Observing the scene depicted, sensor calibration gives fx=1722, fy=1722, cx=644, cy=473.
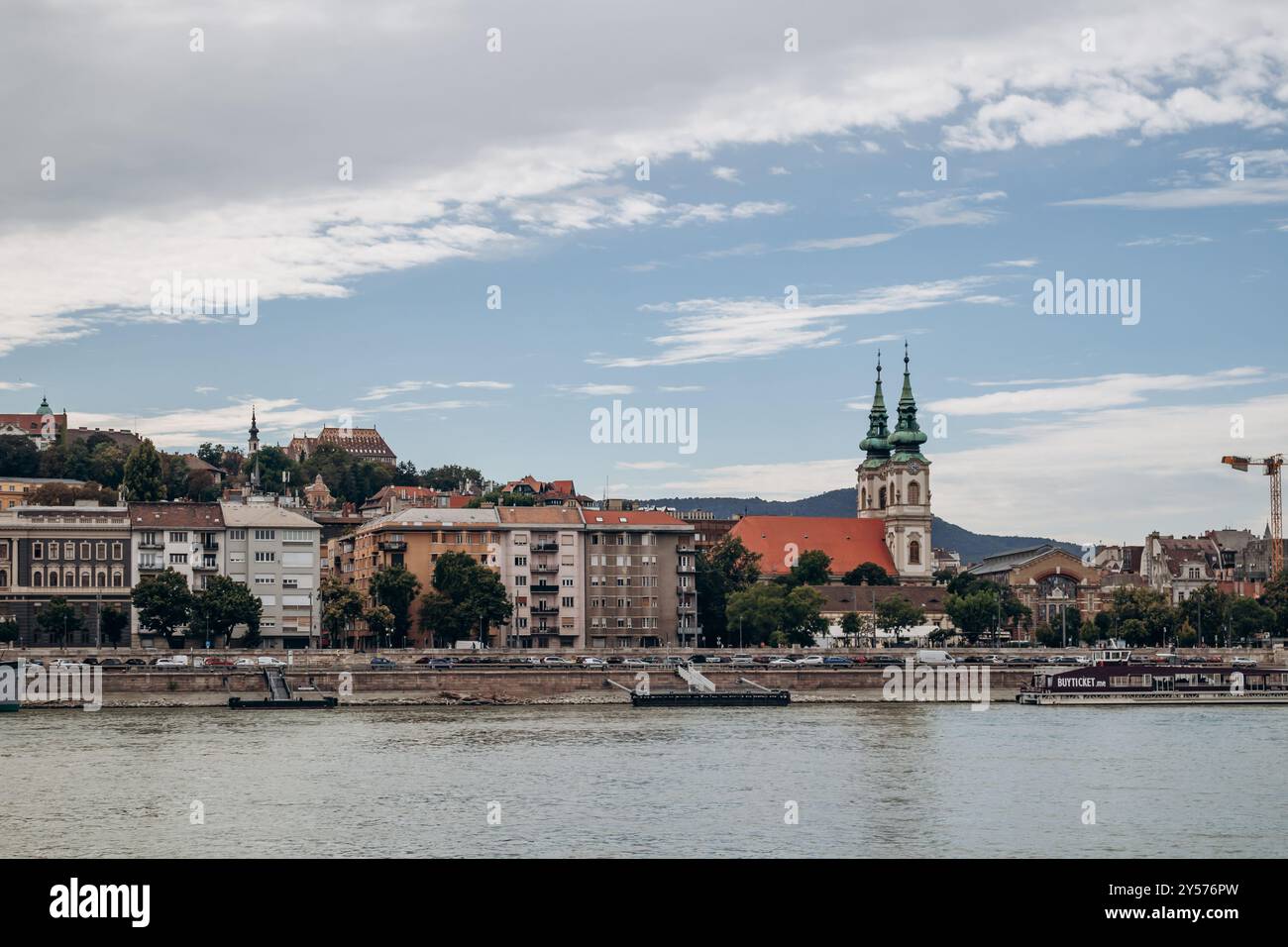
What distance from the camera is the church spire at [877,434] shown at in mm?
181125

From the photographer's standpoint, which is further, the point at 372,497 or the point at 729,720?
the point at 372,497

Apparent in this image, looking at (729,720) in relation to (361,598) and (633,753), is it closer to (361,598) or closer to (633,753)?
(633,753)

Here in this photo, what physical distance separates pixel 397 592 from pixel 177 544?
1533 centimetres

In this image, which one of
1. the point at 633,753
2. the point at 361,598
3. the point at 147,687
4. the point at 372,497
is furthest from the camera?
the point at 372,497

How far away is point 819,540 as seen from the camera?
6831 inches

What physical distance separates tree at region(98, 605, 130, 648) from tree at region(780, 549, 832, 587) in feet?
217

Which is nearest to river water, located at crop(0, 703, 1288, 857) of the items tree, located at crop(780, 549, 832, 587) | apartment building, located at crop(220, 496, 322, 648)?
apartment building, located at crop(220, 496, 322, 648)

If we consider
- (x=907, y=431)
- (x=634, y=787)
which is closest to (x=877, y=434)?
(x=907, y=431)

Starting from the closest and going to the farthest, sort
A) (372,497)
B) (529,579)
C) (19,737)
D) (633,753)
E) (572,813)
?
1. (572,813)
2. (633,753)
3. (19,737)
4. (529,579)
5. (372,497)

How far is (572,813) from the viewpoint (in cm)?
4116

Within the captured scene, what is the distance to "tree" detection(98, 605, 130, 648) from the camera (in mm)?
113000

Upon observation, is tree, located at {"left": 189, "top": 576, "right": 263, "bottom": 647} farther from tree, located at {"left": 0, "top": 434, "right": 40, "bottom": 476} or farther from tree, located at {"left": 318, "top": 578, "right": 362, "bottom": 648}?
tree, located at {"left": 0, "top": 434, "right": 40, "bottom": 476}
